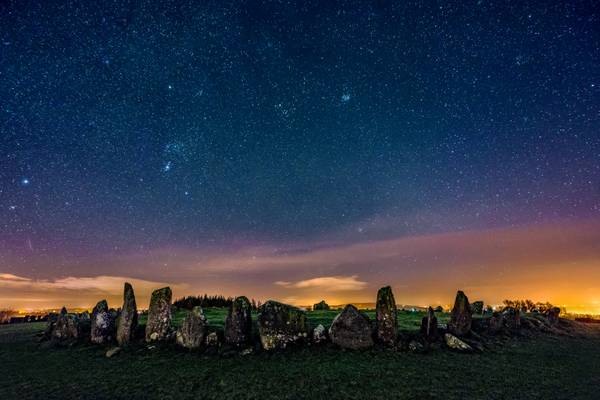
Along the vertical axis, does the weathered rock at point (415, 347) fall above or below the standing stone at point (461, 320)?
below

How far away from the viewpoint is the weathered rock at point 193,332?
15344 millimetres

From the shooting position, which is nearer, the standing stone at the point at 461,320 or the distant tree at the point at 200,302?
the standing stone at the point at 461,320

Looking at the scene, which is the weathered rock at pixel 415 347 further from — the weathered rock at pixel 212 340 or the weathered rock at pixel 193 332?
the weathered rock at pixel 193 332

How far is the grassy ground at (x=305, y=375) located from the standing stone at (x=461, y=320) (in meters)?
1.63

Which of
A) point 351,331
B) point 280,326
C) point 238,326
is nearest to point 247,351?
point 238,326

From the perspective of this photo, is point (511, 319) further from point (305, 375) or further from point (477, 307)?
point (305, 375)

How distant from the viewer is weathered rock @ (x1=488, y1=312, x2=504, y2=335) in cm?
1852

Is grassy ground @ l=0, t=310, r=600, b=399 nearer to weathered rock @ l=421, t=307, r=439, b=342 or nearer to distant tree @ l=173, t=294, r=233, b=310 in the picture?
weathered rock @ l=421, t=307, r=439, b=342

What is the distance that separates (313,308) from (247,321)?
14.6 metres

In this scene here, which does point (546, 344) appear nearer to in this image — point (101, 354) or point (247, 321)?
point (247, 321)

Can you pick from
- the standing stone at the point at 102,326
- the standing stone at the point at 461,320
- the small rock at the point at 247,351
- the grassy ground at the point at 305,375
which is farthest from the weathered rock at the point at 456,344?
the standing stone at the point at 102,326

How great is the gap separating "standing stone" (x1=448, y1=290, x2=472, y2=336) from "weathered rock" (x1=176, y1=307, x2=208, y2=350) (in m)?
11.8

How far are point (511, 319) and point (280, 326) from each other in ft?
45.3

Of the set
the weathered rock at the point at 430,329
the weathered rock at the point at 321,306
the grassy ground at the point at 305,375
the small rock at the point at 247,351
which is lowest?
the grassy ground at the point at 305,375
